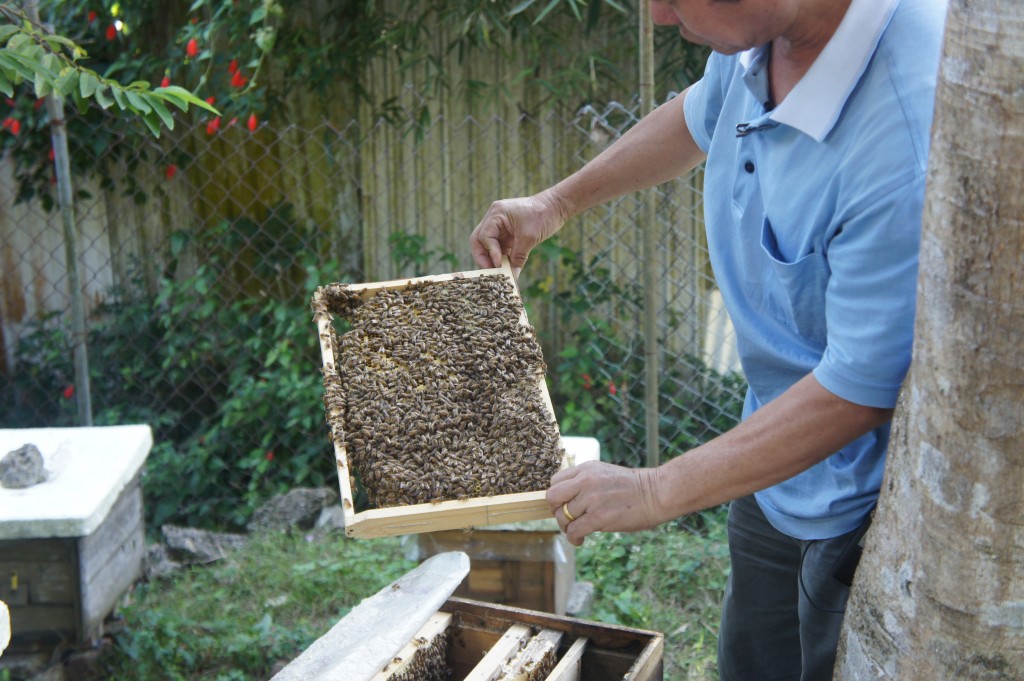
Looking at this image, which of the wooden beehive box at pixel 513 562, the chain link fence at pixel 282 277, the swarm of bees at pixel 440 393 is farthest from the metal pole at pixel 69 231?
the swarm of bees at pixel 440 393

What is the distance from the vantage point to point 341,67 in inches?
212

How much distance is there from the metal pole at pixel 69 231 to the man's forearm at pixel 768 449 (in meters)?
3.63

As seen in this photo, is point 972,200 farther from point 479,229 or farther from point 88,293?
point 88,293

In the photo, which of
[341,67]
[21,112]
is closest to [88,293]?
[21,112]

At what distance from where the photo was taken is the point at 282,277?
18.7 ft

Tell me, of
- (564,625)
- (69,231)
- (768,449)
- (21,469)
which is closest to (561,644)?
(564,625)

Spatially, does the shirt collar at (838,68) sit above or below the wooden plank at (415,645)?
above

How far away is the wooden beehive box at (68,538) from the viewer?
134 inches

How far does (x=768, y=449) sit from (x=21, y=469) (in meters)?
2.92

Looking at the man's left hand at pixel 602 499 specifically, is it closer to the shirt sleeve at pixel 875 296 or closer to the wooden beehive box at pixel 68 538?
the shirt sleeve at pixel 875 296

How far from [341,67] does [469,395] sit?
3.60 meters

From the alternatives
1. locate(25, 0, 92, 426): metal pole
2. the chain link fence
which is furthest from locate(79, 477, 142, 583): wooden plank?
the chain link fence

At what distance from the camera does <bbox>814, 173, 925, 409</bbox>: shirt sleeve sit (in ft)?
5.21

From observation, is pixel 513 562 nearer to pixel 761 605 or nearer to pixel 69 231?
pixel 761 605
